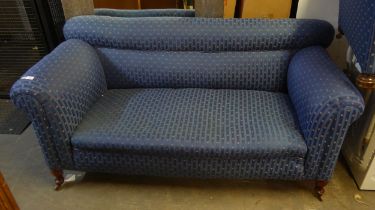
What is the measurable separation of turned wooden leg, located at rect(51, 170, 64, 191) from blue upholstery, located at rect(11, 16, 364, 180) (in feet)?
0.24

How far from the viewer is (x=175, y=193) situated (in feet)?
4.51

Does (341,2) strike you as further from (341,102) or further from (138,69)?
Answer: (138,69)

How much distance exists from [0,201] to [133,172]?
19.9 inches

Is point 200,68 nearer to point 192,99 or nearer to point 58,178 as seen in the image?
point 192,99

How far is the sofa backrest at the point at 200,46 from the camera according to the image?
4.70 feet

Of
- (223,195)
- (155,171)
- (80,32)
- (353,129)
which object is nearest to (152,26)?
(80,32)

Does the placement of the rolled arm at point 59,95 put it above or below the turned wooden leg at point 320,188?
above

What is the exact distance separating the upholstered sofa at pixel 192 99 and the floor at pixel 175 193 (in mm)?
106

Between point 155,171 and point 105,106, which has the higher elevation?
point 105,106

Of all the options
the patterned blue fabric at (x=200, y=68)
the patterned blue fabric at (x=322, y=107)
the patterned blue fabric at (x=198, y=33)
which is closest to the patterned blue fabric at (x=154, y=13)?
the patterned blue fabric at (x=198, y=33)

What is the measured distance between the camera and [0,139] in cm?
172

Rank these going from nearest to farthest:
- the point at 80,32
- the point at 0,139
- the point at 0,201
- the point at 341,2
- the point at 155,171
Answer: the point at 0,201 → the point at 155,171 → the point at 341,2 → the point at 80,32 → the point at 0,139

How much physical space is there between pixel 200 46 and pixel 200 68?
11 cm

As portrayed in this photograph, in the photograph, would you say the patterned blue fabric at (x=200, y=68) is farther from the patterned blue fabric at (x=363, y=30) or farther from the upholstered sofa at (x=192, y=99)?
the patterned blue fabric at (x=363, y=30)
